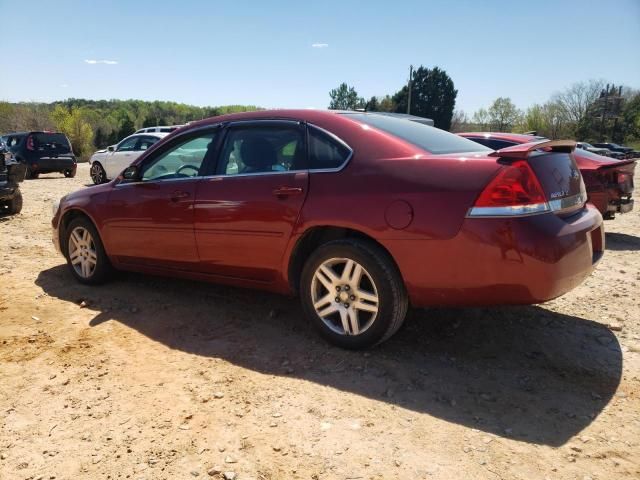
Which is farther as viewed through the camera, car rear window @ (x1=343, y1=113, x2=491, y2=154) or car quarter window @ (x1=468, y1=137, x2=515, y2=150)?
car quarter window @ (x1=468, y1=137, x2=515, y2=150)

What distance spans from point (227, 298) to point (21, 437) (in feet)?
6.87

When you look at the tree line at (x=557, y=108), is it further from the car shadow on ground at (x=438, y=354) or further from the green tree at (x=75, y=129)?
the car shadow on ground at (x=438, y=354)

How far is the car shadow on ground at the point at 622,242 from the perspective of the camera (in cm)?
654

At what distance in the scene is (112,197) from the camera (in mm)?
4465

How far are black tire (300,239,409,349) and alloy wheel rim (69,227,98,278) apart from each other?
261 cm

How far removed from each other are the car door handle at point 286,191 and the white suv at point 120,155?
38.2 ft

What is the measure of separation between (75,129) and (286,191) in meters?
50.7

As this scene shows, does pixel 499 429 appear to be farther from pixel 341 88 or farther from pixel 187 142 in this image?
pixel 341 88

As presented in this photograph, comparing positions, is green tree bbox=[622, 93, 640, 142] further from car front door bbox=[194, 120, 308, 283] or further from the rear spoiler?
car front door bbox=[194, 120, 308, 283]

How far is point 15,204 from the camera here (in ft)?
27.9

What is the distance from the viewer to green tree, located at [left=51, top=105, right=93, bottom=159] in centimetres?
4281

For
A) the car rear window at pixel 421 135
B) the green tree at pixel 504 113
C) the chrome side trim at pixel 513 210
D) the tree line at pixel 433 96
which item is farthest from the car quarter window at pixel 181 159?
the green tree at pixel 504 113

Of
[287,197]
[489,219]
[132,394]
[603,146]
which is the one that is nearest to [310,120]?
[287,197]

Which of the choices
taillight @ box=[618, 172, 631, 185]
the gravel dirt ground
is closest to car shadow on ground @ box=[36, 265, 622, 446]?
the gravel dirt ground
